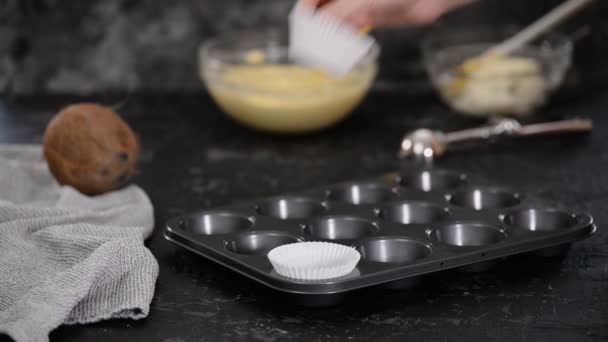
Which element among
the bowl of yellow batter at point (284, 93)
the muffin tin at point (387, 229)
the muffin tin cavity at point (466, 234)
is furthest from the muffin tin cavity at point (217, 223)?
the bowl of yellow batter at point (284, 93)

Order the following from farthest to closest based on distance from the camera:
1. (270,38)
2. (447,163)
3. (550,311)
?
(270,38), (447,163), (550,311)

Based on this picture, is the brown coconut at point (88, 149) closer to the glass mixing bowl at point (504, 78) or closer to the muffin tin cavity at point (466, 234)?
the muffin tin cavity at point (466, 234)

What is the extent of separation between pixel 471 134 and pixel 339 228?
0.60 m

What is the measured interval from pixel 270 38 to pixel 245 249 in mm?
976

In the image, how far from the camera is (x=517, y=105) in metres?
1.86

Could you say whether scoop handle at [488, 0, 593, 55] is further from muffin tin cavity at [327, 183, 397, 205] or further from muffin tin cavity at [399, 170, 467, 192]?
muffin tin cavity at [327, 183, 397, 205]

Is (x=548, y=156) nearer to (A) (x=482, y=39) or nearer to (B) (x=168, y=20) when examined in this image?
(A) (x=482, y=39)

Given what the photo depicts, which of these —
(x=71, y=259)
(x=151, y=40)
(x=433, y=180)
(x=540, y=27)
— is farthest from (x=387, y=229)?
(x=151, y=40)

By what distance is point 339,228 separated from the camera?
4.06ft

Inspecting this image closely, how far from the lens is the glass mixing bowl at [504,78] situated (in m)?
1.83

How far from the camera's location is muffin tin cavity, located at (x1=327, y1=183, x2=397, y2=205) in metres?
1.36

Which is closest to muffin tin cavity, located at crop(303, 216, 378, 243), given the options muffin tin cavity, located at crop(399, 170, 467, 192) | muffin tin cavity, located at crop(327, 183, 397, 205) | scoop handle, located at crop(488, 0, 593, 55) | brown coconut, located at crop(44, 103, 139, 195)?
muffin tin cavity, located at crop(327, 183, 397, 205)

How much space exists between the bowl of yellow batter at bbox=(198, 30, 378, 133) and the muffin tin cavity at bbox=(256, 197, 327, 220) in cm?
48

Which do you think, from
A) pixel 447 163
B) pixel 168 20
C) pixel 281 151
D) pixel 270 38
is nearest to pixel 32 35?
pixel 168 20
